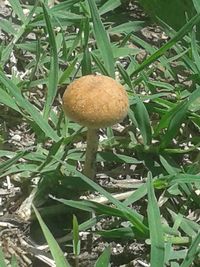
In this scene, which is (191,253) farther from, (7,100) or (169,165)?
(7,100)

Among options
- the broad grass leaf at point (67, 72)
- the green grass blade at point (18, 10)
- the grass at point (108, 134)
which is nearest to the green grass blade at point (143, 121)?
the grass at point (108, 134)

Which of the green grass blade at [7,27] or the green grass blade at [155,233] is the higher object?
the green grass blade at [7,27]

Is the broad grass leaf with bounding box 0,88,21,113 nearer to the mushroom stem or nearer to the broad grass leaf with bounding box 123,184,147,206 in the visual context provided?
the mushroom stem

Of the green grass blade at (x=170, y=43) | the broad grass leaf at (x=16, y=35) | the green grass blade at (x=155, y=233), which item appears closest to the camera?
the green grass blade at (x=155, y=233)

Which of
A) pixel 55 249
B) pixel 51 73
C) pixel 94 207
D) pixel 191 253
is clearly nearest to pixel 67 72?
pixel 51 73

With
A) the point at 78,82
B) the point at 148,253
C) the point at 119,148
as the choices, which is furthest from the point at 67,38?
the point at 148,253

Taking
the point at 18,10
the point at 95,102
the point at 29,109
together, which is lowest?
the point at 29,109

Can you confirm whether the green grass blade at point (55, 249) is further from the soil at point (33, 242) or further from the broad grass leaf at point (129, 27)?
the broad grass leaf at point (129, 27)

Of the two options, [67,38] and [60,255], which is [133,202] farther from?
[67,38]
